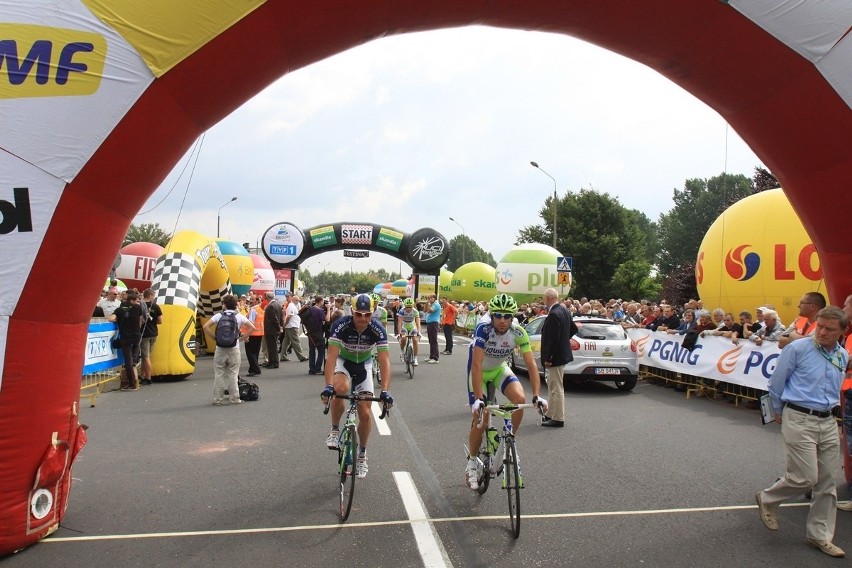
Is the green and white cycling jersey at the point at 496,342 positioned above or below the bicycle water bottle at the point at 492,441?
above

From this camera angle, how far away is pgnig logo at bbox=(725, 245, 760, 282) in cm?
1446

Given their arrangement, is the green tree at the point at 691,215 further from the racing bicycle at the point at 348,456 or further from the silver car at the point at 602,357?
the racing bicycle at the point at 348,456

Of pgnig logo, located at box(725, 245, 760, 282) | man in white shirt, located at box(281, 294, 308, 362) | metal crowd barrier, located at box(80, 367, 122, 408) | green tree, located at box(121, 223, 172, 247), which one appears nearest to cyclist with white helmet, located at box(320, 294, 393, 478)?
metal crowd barrier, located at box(80, 367, 122, 408)

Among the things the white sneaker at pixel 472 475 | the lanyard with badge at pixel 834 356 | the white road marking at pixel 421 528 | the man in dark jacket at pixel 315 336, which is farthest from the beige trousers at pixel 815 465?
the man in dark jacket at pixel 315 336

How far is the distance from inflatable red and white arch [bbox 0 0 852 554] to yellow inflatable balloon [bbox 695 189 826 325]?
920cm

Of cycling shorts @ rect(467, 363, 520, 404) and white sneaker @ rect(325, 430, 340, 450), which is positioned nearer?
white sneaker @ rect(325, 430, 340, 450)

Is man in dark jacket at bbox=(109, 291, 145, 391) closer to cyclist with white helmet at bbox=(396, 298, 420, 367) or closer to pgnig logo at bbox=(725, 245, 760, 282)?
cyclist with white helmet at bbox=(396, 298, 420, 367)

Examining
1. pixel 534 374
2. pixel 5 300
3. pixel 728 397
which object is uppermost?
pixel 5 300

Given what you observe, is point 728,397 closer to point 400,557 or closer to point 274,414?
point 274,414

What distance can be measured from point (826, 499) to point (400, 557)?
320 cm

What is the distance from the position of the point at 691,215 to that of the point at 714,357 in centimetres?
7672

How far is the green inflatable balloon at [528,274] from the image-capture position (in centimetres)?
3188

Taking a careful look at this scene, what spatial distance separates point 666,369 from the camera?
13.6 meters

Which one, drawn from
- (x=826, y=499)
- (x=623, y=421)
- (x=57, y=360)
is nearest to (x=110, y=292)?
(x=57, y=360)
